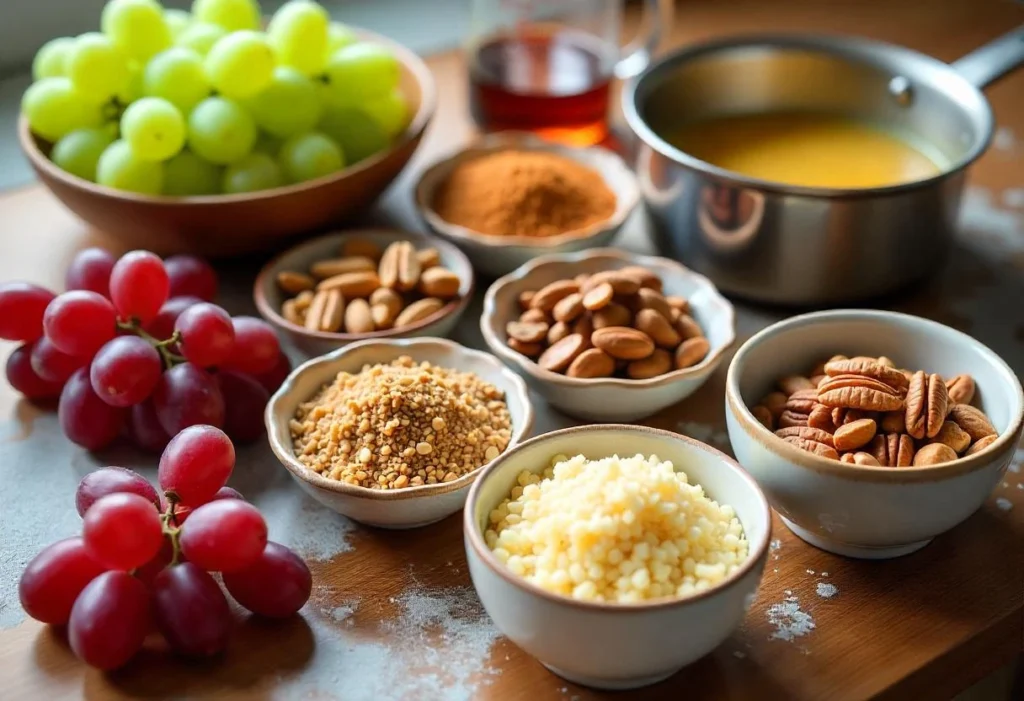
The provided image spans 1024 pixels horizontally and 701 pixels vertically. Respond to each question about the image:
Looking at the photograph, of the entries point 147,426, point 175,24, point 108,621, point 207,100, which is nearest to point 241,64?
point 207,100

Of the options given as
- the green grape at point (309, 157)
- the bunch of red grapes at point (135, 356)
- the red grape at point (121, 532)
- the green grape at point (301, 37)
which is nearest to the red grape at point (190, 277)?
the bunch of red grapes at point (135, 356)

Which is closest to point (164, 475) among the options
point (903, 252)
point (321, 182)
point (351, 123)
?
point (321, 182)

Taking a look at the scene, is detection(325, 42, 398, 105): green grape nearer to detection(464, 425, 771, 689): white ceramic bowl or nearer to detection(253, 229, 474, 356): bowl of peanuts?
detection(253, 229, 474, 356): bowl of peanuts

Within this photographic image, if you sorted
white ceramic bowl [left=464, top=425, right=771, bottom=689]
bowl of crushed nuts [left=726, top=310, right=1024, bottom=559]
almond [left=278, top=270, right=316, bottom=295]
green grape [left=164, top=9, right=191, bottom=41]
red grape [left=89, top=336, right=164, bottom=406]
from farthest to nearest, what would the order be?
green grape [left=164, top=9, right=191, bottom=41] → almond [left=278, top=270, right=316, bottom=295] → red grape [left=89, top=336, right=164, bottom=406] → bowl of crushed nuts [left=726, top=310, right=1024, bottom=559] → white ceramic bowl [left=464, top=425, right=771, bottom=689]

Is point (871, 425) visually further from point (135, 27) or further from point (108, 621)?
point (135, 27)

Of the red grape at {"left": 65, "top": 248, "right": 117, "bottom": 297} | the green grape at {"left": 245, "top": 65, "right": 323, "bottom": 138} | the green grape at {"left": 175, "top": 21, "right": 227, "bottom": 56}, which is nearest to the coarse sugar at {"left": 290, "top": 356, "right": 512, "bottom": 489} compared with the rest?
the red grape at {"left": 65, "top": 248, "right": 117, "bottom": 297}

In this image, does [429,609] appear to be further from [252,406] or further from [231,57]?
[231,57]
